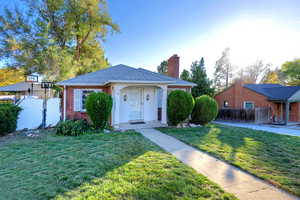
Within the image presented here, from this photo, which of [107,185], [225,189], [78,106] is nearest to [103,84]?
[78,106]

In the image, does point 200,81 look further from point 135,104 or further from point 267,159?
point 267,159

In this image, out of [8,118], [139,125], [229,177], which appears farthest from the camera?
[139,125]

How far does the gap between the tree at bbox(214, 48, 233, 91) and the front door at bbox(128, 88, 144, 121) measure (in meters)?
24.0

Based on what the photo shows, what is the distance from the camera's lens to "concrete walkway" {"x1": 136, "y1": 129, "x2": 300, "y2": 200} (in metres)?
2.73

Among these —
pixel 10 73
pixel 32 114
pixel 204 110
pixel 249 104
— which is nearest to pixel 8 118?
pixel 32 114

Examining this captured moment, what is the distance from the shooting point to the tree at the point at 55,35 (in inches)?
469

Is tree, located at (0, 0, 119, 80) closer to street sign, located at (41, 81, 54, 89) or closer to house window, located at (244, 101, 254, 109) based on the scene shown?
street sign, located at (41, 81, 54, 89)

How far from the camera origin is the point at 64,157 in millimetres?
4254

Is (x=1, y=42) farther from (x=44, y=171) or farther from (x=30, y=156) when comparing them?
(x=44, y=171)

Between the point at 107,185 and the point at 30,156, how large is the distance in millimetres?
3075

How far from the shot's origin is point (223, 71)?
29391mm

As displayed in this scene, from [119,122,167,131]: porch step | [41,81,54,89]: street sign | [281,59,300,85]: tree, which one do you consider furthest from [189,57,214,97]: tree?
[281,59,300,85]: tree

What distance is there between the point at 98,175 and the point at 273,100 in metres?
17.6

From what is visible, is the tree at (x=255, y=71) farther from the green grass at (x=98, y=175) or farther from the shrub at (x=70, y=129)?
the green grass at (x=98, y=175)
